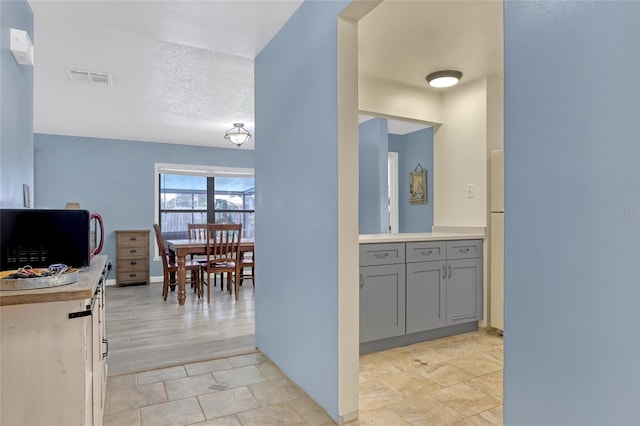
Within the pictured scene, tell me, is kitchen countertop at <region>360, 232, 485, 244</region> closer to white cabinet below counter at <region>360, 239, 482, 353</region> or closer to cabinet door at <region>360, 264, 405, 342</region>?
white cabinet below counter at <region>360, 239, 482, 353</region>

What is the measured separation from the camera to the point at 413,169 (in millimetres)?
5941

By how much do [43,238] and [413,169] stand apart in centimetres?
519

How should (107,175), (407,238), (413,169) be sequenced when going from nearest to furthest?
(407,238), (413,169), (107,175)

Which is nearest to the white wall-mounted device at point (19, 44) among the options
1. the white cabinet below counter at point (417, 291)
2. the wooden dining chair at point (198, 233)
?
the white cabinet below counter at point (417, 291)

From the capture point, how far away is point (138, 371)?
8.25 feet

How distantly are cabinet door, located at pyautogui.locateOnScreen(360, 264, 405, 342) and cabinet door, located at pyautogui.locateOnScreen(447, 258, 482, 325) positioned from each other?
0.56 meters

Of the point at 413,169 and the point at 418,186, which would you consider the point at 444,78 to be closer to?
the point at 418,186

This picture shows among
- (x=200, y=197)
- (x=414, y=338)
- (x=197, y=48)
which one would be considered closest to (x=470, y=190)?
(x=414, y=338)

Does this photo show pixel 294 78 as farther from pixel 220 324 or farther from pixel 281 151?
pixel 220 324

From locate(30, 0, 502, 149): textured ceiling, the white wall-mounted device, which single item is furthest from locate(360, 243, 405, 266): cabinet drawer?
the white wall-mounted device

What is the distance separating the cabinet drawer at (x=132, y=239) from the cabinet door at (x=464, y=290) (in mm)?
4685

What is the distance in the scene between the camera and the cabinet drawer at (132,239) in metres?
5.77

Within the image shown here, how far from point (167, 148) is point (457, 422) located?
6.05 m

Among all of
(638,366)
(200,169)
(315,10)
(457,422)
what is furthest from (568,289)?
(200,169)
